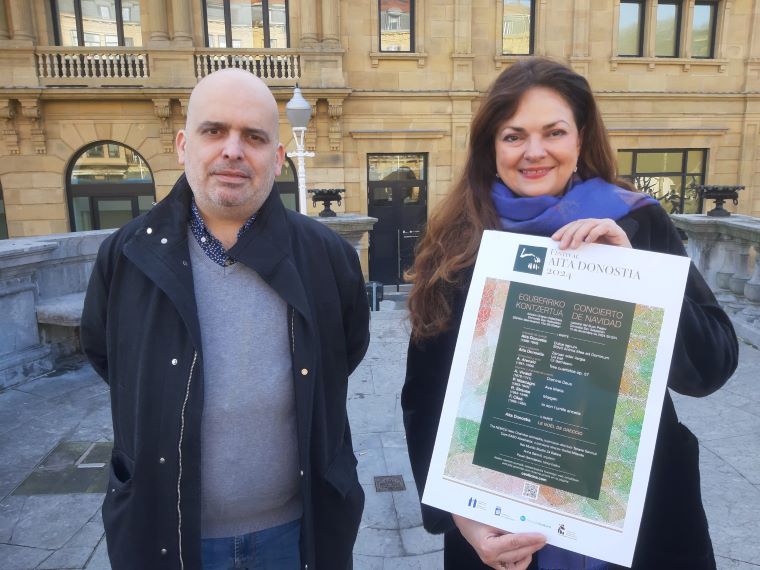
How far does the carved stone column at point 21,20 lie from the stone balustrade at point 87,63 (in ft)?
1.34

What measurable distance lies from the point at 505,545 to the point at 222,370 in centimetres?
102

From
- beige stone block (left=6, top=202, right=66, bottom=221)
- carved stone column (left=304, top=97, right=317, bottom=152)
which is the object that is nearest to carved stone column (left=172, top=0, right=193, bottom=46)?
carved stone column (left=304, top=97, right=317, bottom=152)

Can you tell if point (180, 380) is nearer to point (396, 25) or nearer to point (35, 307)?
point (35, 307)

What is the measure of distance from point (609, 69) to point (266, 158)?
15.9m

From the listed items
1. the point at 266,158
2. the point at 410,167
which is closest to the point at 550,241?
the point at 266,158

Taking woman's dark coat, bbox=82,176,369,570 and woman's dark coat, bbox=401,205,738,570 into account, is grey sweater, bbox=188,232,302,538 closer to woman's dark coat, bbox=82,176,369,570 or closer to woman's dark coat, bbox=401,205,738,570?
woman's dark coat, bbox=82,176,369,570

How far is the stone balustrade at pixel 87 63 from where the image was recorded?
44.1 feet

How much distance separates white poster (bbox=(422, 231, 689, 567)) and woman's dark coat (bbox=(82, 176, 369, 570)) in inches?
23.4

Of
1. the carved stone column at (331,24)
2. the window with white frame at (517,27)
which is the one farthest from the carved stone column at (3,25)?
the window with white frame at (517,27)

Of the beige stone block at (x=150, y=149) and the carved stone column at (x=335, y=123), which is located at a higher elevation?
the carved stone column at (x=335, y=123)

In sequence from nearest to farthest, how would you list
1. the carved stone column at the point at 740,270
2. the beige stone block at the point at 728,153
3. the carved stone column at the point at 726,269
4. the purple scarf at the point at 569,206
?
the purple scarf at the point at 569,206 < the carved stone column at the point at 740,270 < the carved stone column at the point at 726,269 < the beige stone block at the point at 728,153

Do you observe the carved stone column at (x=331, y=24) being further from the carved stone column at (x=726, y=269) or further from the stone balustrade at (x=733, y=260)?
the carved stone column at (x=726, y=269)

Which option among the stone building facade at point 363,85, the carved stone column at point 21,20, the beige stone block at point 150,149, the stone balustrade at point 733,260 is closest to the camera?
the stone balustrade at point 733,260

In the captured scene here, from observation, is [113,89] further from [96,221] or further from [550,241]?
[550,241]
